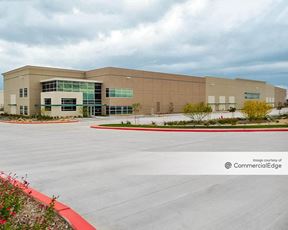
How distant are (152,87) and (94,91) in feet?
47.4

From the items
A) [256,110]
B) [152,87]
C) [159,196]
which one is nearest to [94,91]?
[152,87]

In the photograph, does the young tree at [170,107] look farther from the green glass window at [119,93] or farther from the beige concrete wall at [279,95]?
the beige concrete wall at [279,95]

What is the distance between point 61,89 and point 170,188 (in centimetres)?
4430

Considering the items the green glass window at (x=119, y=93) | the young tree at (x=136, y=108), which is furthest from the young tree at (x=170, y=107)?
the green glass window at (x=119, y=93)

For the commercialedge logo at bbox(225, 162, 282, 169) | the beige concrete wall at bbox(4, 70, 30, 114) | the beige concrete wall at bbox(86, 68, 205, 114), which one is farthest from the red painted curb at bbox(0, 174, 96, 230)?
the beige concrete wall at bbox(4, 70, 30, 114)

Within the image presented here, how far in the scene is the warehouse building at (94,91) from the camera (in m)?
48.0

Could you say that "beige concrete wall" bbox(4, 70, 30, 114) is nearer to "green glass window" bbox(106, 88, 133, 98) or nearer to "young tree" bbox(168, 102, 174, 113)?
"green glass window" bbox(106, 88, 133, 98)

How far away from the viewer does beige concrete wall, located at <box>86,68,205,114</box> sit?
2121 inches

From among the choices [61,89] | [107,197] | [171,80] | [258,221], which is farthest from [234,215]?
[171,80]

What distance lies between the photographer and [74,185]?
22.4 feet

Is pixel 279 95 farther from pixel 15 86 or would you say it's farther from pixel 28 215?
pixel 28 215

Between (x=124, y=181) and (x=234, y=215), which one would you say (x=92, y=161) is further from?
(x=234, y=215)

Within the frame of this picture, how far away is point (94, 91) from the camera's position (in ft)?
176

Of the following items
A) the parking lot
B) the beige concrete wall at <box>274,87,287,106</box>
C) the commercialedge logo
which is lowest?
the parking lot
